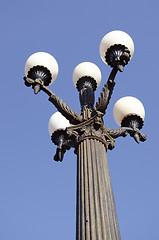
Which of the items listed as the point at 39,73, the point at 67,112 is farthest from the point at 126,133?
the point at 39,73

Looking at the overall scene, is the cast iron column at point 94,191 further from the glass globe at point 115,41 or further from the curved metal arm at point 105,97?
the glass globe at point 115,41

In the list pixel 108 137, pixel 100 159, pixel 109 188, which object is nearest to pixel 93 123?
pixel 108 137

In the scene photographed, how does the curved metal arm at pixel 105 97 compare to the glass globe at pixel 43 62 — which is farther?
the glass globe at pixel 43 62

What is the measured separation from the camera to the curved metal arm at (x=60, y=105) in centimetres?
652

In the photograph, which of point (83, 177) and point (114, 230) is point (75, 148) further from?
point (114, 230)

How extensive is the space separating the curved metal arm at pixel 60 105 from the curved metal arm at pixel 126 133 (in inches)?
23.2

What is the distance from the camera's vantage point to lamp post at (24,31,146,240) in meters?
4.95

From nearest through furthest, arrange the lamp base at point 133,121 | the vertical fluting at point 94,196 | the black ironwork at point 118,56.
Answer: the vertical fluting at point 94,196 → the black ironwork at point 118,56 → the lamp base at point 133,121

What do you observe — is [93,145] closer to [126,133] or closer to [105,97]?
[105,97]

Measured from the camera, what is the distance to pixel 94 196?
202 inches

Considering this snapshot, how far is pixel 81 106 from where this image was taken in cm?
708

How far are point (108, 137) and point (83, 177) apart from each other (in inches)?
44.4

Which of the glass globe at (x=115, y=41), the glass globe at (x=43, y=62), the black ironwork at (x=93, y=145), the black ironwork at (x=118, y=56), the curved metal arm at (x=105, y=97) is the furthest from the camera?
the glass globe at (x=43, y=62)

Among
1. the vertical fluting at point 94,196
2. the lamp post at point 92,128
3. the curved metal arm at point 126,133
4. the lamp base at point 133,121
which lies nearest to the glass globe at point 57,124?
the lamp post at point 92,128
